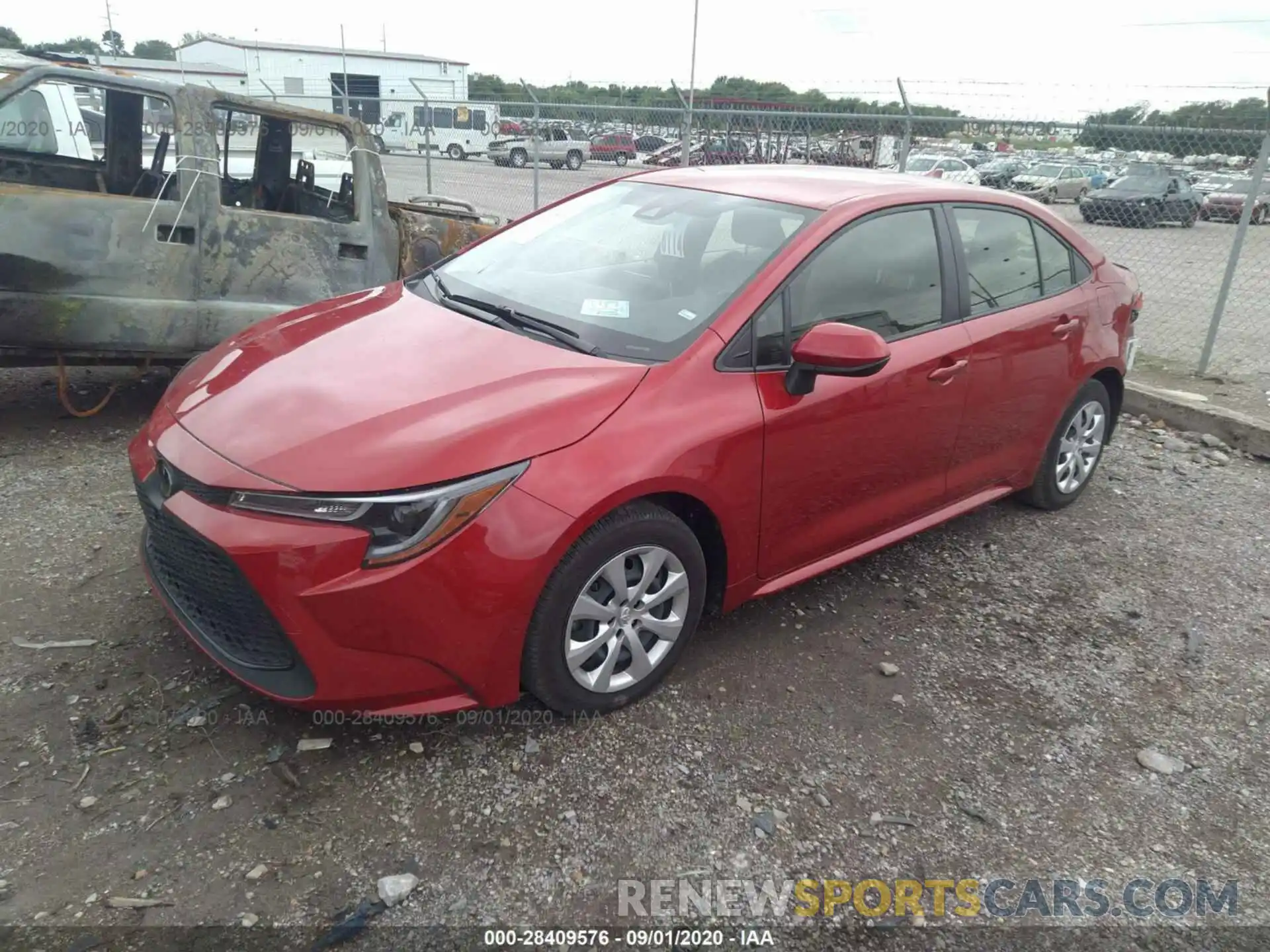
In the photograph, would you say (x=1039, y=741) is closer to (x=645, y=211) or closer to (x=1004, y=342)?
(x=1004, y=342)

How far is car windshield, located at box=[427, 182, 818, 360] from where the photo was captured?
9.89ft

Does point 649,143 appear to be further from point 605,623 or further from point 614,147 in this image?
point 605,623

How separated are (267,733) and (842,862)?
1728 mm

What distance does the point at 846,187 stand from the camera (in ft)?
11.7

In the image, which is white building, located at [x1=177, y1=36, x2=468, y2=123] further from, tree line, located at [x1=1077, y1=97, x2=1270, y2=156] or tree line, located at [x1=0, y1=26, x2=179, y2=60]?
tree line, located at [x1=1077, y1=97, x2=1270, y2=156]

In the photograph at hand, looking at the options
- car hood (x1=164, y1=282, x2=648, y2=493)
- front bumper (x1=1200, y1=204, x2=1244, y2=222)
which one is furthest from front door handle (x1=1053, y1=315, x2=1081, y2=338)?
front bumper (x1=1200, y1=204, x2=1244, y2=222)

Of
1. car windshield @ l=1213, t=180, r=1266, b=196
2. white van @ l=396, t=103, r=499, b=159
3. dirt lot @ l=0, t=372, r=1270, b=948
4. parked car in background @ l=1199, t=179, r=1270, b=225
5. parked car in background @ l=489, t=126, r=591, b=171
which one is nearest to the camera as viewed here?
dirt lot @ l=0, t=372, r=1270, b=948

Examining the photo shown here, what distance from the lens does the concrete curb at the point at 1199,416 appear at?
5.70 metres

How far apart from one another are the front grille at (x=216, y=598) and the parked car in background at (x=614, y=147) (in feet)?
31.2

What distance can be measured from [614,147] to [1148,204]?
622 cm

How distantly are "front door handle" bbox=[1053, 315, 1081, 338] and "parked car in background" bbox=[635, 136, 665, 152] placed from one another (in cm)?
730

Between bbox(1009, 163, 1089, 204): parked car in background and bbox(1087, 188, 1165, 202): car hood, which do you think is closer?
bbox(1087, 188, 1165, 202): car hood

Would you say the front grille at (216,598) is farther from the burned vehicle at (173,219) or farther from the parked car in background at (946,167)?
the parked car in background at (946,167)

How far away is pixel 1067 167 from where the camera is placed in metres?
10.4
